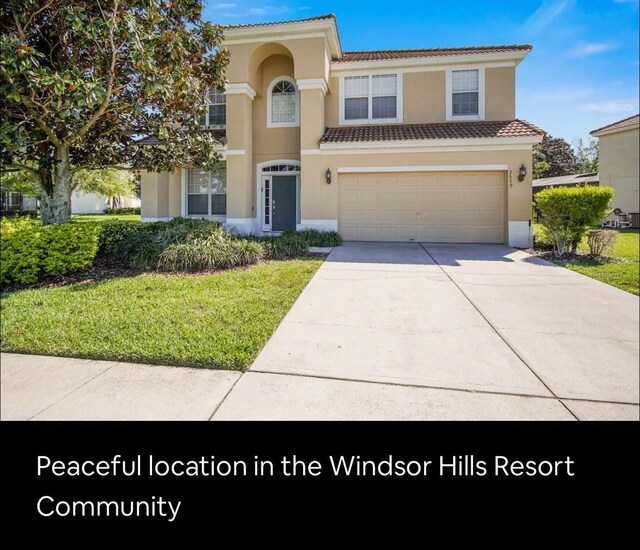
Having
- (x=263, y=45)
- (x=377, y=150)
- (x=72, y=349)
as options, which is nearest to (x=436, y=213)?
(x=377, y=150)

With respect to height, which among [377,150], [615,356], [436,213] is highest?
[377,150]

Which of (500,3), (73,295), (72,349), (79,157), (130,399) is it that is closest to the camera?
(130,399)

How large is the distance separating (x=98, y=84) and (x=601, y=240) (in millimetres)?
11001

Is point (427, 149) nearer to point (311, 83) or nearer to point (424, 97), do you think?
point (424, 97)

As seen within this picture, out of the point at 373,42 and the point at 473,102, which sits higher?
the point at 373,42

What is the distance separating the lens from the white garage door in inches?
496

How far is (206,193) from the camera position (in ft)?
48.4

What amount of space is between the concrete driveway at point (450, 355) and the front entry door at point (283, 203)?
8.06 meters

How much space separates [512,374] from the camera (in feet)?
11.3

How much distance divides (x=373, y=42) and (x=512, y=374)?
13.5 meters

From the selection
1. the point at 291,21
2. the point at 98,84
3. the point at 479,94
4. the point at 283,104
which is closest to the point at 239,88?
the point at 283,104

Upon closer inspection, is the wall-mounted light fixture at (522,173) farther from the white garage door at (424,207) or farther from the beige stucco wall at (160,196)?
the beige stucco wall at (160,196)

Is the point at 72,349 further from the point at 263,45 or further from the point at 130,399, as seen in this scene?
the point at 263,45

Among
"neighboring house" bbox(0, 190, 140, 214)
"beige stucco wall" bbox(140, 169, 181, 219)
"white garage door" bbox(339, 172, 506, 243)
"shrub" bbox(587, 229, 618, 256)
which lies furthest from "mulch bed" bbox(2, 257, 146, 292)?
"neighboring house" bbox(0, 190, 140, 214)
